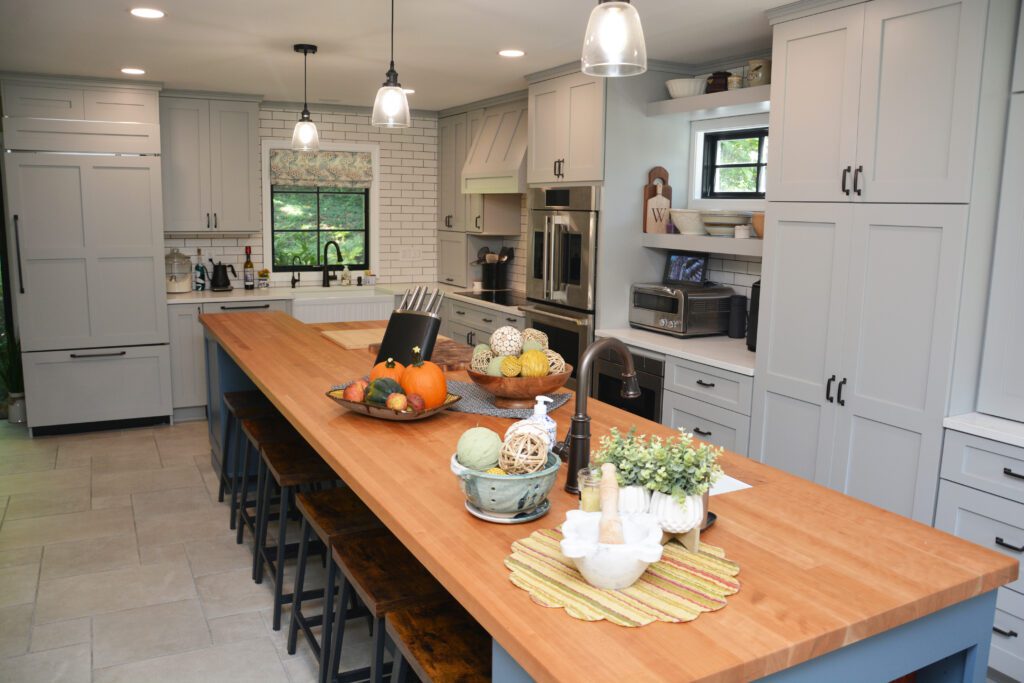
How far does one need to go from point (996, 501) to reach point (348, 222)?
5.85 metres

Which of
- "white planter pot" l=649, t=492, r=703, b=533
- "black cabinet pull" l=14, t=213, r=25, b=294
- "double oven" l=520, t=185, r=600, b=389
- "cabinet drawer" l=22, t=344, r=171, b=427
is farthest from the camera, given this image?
"cabinet drawer" l=22, t=344, r=171, b=427

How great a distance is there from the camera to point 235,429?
181 inches

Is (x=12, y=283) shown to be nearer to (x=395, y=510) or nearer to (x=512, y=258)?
(x=512, y=258)

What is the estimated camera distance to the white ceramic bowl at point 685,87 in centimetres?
464

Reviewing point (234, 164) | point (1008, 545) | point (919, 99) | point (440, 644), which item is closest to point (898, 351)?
point (1008, 545)

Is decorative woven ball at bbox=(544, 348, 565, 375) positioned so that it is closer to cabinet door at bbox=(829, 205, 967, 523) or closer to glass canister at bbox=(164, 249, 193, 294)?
cabinet door at bbox=(829, 205, 967, 523)

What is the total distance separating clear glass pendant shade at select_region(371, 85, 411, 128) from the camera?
127 inches

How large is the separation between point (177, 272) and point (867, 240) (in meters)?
5.07

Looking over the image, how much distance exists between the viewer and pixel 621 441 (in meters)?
1.70

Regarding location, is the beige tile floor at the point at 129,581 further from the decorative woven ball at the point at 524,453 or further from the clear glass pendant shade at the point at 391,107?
the clear glass pendant shade at the point at 391,107

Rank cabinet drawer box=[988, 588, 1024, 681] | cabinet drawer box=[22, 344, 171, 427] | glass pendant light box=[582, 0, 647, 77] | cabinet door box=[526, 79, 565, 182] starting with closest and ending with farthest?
glass pendant light box=[582, 0, 647, 77], cabinet drawer box=[988, 588, 1024, 681], cabinet door box=[526, 79, 565, 182], cabinet drawer box=[22, 344, 171, 427]

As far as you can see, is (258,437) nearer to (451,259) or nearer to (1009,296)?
(1009,296)

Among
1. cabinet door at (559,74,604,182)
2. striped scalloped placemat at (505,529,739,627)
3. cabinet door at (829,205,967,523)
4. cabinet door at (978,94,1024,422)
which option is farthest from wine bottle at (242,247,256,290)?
striped scalloped placemat at (505,529,739,627)

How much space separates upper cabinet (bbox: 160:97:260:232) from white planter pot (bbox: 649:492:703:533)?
219 inches
